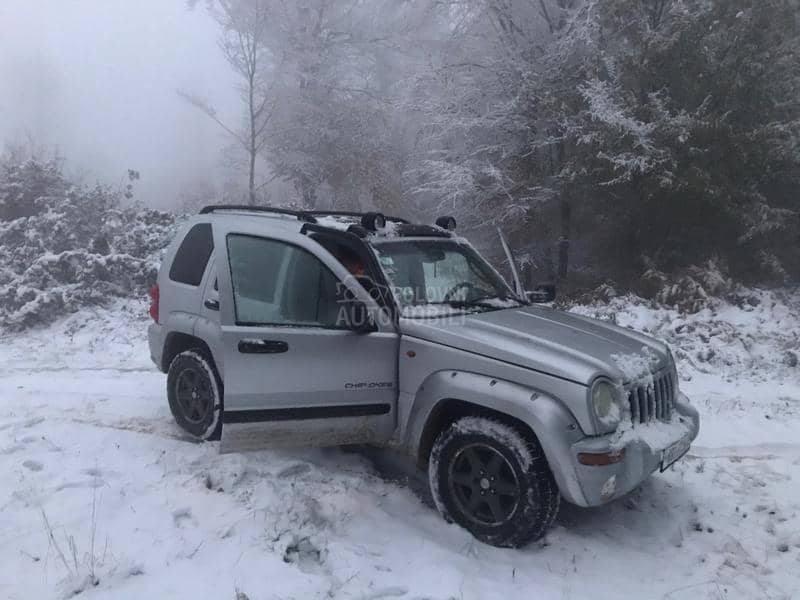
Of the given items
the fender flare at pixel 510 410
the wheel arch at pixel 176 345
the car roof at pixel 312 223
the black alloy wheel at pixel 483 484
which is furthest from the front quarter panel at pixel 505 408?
the wheel arch at pixel 176 345

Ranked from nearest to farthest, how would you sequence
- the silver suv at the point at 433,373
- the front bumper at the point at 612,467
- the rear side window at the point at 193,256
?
the front bumper at the point at 612,467
the silver suv at the point at 433,373
the rear side window at the point at 193,256

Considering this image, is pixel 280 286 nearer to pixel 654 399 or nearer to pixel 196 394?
pixel 196 394

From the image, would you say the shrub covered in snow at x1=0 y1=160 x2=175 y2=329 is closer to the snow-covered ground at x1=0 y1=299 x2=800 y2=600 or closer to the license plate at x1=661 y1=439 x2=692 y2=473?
the snow-covered ground at x1=0 y1=299 x2=800 y2=600

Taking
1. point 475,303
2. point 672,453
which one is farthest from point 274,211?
point 672,453

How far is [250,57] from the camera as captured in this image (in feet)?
50.2

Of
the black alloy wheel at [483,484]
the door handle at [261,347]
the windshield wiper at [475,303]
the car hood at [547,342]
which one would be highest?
the windshield wiper at [475,303]

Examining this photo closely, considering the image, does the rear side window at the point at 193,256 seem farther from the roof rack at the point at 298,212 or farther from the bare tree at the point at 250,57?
the bare tree at the point at 250,57

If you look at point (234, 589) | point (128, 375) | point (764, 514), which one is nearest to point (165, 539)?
point (234, 589)

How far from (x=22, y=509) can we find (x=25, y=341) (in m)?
6.70

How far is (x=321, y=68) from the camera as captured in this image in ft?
54.3

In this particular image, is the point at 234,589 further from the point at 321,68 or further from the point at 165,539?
the point at 321,68

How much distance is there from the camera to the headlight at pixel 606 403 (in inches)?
134

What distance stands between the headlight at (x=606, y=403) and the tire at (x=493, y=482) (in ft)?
1.36

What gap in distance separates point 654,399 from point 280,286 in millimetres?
2667
